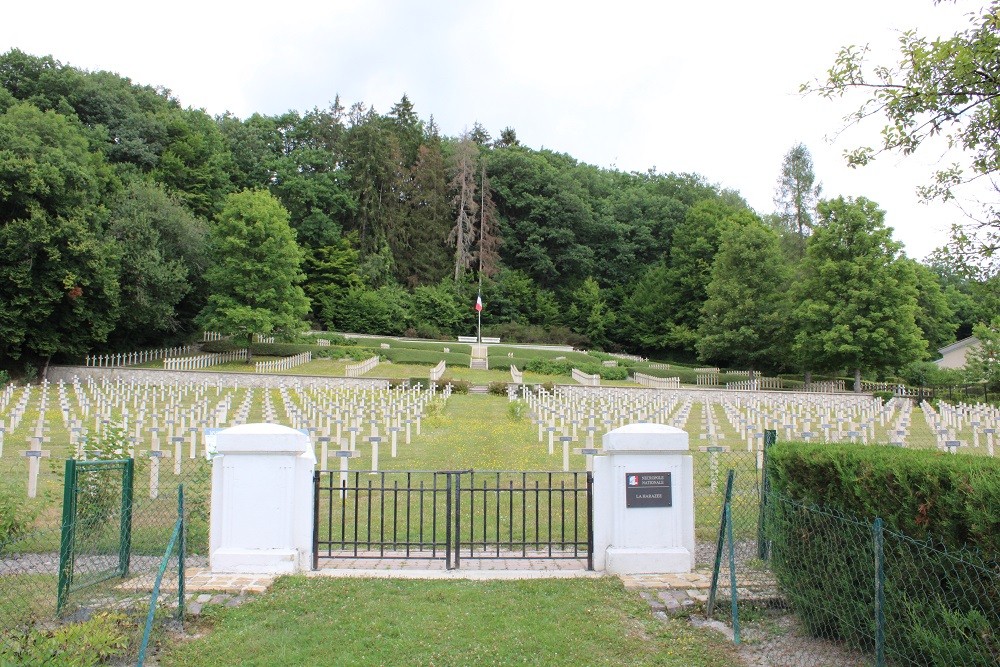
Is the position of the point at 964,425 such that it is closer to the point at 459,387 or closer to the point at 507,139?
the point at 459,387

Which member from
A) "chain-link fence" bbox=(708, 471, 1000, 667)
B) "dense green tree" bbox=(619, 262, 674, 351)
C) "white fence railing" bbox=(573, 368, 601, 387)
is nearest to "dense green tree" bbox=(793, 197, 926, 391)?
"white fence railing" bbox=(573, 368, 601, 387)

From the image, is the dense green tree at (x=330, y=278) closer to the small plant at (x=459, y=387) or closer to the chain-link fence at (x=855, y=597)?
the small plant at (x=459, y=387)

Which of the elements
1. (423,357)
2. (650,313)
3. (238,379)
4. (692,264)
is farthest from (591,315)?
Result: (238,379)

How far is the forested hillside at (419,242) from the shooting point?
38062 millimetres

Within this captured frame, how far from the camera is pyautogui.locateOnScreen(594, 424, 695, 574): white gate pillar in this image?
7.45m

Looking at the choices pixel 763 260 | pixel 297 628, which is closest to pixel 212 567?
pixel 297 628

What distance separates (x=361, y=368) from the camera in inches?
1534

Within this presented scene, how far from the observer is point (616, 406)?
2408 cm

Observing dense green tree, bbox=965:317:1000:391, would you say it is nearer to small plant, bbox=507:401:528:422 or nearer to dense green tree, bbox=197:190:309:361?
small plant, bbox=507:401:528:422

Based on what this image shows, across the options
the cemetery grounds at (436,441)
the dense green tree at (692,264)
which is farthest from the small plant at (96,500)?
the dense green tree at (692,264)

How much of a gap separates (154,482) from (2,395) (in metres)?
17.6

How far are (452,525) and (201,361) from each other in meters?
35.6

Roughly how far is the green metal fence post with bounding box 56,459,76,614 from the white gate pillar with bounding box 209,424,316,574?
54.8 inches

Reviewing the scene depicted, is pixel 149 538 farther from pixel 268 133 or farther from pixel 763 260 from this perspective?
pixel 268 133
